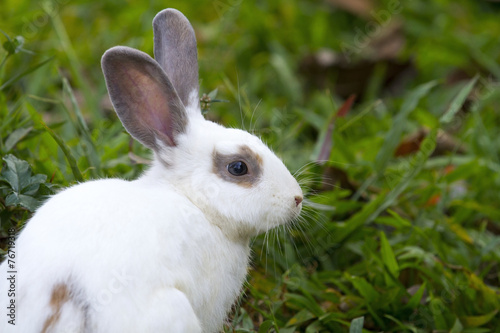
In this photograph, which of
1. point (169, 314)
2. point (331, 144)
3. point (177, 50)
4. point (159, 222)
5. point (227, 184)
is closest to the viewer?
point (169, 314)

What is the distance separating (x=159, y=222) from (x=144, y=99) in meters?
0.58

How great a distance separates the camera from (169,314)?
2.38 m

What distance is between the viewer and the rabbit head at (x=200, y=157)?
2801mm

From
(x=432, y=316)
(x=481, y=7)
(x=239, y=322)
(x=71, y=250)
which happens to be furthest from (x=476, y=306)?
(x=481, y=7)

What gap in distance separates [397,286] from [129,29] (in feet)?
11.7

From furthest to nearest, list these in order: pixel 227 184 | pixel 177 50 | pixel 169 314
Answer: pixel 177 50, pixel 227 184, pixel 169 314

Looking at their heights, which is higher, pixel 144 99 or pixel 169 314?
pixel 144 99

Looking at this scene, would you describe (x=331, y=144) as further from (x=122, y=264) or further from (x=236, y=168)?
(x=122, y=264)

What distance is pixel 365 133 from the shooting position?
523cm

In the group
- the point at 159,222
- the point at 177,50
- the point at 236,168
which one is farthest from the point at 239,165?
the point at 177,50

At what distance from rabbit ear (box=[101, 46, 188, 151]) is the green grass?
50 cm

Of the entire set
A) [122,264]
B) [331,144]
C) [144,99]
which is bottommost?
[331,144]

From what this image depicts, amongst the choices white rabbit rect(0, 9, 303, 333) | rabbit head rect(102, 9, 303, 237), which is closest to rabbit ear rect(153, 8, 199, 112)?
white rabbit rect(0, 9, 303, 333)

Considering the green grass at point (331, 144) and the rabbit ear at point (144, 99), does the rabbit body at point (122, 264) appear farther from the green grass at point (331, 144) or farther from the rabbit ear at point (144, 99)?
the green grass at point (331, 144)
